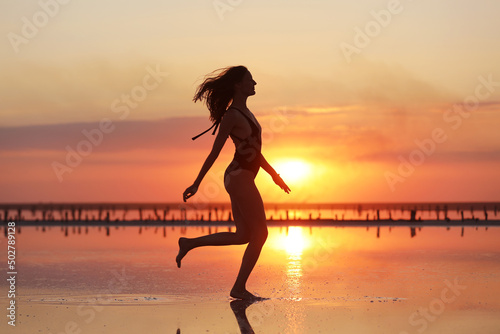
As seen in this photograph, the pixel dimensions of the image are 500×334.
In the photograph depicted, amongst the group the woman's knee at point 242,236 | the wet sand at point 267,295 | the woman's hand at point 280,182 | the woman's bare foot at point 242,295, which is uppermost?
the woman's hand at point 280,182

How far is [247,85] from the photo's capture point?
12.2 meters

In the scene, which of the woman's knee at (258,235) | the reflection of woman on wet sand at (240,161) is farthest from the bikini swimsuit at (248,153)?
the woman's knee at (258,235)

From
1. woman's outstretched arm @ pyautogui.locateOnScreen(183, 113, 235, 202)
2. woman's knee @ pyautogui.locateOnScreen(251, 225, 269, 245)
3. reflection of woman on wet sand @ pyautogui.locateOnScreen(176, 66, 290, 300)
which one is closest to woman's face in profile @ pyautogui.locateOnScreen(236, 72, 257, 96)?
reflection of woman on wet sand @ pyautogui.locateOnScreen(176, 66, 290, 300)

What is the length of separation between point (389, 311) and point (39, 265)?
1020cm

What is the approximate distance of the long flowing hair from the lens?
12.2 m

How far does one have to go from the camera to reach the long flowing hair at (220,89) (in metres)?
12.2

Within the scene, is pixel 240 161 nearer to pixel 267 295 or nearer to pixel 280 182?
pixel 280 182

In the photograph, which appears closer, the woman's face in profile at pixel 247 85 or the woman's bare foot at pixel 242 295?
the woman's bare foot at pixel 242 295

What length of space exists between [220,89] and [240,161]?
1.04 meters

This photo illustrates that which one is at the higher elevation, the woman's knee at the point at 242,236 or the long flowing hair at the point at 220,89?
the long flowing hair at the point at 220,89

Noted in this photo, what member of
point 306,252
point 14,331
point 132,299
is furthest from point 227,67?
point 306,252

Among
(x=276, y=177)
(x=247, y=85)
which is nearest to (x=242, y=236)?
(x=276, y=177)

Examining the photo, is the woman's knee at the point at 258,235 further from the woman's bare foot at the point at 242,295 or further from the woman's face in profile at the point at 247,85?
the woman's face in profile at the point at 247,85

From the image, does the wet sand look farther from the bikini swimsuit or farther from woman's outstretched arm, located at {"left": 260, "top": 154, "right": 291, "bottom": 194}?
the bikini swimsuit
